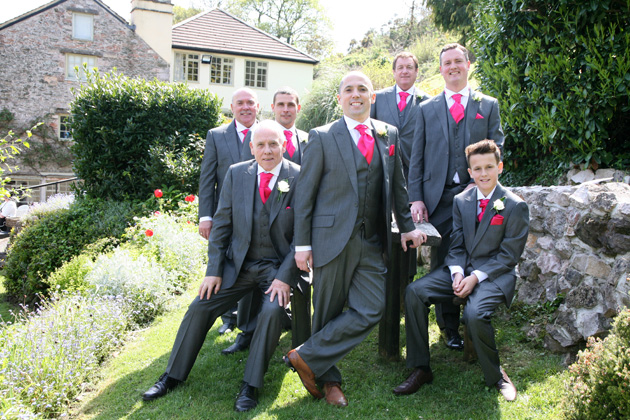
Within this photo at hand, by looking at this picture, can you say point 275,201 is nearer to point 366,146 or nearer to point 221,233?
point 221,233

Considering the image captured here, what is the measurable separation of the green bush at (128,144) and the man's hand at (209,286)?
6214 millimetres

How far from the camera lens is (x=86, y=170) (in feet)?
33.7

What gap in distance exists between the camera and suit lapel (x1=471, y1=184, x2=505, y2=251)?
4.00m

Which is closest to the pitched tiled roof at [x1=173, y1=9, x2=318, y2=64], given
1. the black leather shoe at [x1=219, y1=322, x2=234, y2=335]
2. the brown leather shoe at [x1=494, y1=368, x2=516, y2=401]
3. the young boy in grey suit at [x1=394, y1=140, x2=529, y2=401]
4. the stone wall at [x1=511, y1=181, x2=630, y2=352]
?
the black leather shoe at [x1=219, y1=322, x2=234, y2=335]

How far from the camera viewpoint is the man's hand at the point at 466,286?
3.86 metres

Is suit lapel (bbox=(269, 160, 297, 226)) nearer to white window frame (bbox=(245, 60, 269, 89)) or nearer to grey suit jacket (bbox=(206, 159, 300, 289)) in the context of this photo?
grey suit jacket (bbox=(206, 159, 300, 289))

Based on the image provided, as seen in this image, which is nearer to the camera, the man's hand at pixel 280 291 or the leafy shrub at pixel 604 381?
the leafy shrub at pixel 604 381

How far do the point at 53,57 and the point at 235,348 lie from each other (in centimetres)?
2557

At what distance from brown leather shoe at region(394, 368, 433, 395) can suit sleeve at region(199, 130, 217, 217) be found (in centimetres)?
249

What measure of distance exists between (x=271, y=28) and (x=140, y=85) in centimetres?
3728

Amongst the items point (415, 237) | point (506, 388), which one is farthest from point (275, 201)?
point (506, 388)

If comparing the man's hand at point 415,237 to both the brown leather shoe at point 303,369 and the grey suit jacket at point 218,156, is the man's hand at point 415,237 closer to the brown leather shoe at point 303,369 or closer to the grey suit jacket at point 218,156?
the brown leather shoe at point 303,369

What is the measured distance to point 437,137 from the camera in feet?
14.9

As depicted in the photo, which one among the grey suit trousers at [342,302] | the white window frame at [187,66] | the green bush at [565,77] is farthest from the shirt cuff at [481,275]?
the white window frame at [187,66]
